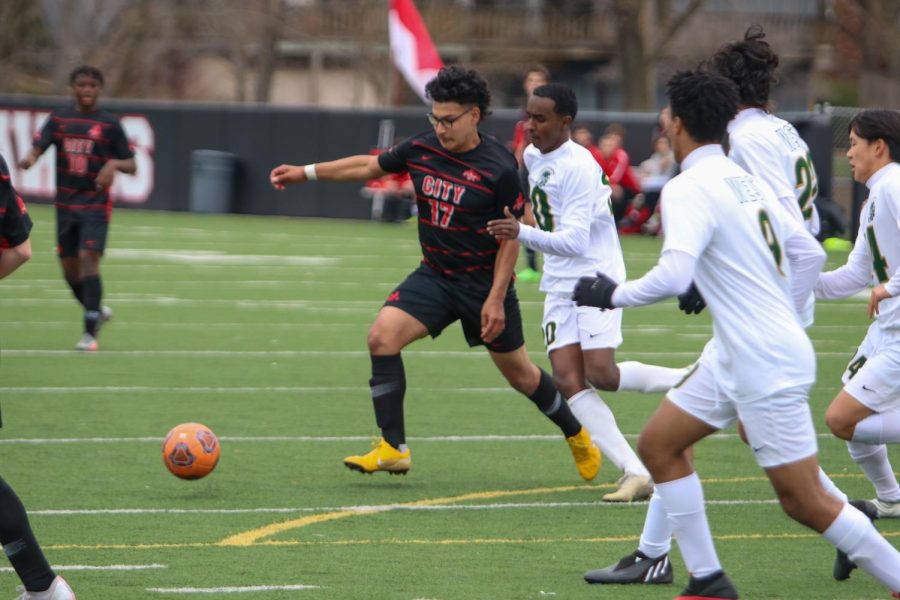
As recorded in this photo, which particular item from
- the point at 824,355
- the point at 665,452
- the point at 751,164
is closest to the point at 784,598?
the point at 665,452

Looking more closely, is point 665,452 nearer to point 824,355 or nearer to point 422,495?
point 422,495

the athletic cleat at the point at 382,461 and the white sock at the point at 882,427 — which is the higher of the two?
the white sock at the point at 882,427

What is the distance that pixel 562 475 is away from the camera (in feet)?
30.3

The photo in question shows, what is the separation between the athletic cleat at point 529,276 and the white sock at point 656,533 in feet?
47.0

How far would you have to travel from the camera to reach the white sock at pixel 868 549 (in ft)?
18.5

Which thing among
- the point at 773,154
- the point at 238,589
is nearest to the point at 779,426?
the point at 773,154

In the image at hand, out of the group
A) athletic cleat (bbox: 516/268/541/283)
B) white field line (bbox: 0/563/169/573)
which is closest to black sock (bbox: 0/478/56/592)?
white field line (bbox: 0/563/169/573)

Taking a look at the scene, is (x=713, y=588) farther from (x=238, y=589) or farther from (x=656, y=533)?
(x=238, y=589)

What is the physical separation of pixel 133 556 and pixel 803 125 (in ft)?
70.0

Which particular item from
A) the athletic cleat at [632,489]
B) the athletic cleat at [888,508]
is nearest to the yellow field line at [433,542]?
the athletic cleat at [888,508]

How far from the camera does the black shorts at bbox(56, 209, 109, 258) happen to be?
1411cm

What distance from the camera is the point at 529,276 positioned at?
833 inches

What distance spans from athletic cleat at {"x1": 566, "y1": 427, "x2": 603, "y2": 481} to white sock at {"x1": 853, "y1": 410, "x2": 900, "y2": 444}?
1984 millimetres

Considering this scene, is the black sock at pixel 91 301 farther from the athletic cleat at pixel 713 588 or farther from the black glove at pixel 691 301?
the athletic cleat at pixel 713 588
